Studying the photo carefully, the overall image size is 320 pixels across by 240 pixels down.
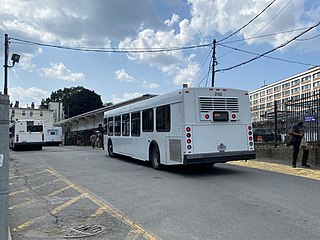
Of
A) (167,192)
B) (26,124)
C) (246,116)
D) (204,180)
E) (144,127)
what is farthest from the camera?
(26,124)

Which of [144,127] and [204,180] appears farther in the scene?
[144,127]

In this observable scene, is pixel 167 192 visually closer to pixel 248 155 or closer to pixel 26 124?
pixel 248 155

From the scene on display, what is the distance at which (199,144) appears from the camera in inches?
411

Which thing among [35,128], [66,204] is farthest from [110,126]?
[35,128]

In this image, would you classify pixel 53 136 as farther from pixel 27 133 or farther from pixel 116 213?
pixel 116 213

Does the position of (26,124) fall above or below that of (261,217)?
above

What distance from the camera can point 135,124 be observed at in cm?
1446

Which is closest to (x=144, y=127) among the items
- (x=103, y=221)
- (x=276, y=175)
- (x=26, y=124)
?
(x=276, y=175)

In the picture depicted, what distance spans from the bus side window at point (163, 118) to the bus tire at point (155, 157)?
87cm

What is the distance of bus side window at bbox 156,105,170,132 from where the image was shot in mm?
11353

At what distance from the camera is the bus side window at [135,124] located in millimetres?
14031

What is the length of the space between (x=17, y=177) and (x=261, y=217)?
336 inches

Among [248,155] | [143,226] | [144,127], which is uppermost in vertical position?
[144,127]

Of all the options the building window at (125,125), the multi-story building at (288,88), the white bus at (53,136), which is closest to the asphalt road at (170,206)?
the building window at (125,125)
